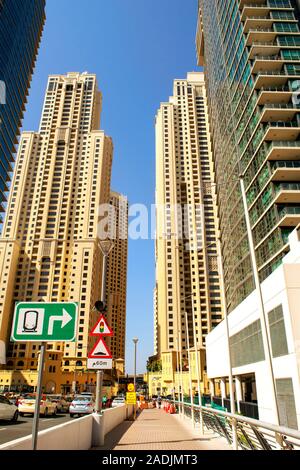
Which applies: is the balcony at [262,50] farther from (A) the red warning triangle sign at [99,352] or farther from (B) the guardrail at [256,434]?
(A) the red warning triangle sign at [99,352]

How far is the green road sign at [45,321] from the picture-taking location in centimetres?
459

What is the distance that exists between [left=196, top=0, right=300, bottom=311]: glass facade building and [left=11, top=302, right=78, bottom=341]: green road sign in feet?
124

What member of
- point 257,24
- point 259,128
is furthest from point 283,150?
point 257,24

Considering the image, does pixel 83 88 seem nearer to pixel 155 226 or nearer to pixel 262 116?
pixel 155 226

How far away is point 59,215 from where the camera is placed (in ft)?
382

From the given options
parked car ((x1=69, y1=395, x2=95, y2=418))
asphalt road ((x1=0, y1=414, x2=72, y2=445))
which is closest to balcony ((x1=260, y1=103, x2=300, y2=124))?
parked car ((x1=69, y1=395, x2=95, y2=418))

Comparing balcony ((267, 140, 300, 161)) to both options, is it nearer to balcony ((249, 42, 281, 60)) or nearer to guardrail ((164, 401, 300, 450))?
balcony ((249, 42, 281, 60))

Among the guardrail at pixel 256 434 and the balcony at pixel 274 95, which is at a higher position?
the balcony at pixel 274 95

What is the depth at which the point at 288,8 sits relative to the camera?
180 feet

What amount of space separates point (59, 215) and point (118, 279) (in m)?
58.3

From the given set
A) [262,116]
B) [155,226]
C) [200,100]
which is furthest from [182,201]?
[262,116]

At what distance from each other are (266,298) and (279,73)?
3746cm


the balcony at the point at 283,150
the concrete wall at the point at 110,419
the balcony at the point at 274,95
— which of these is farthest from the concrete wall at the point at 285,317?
the balcony at the point at 274,95

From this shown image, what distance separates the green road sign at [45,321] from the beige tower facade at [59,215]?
9418cm
